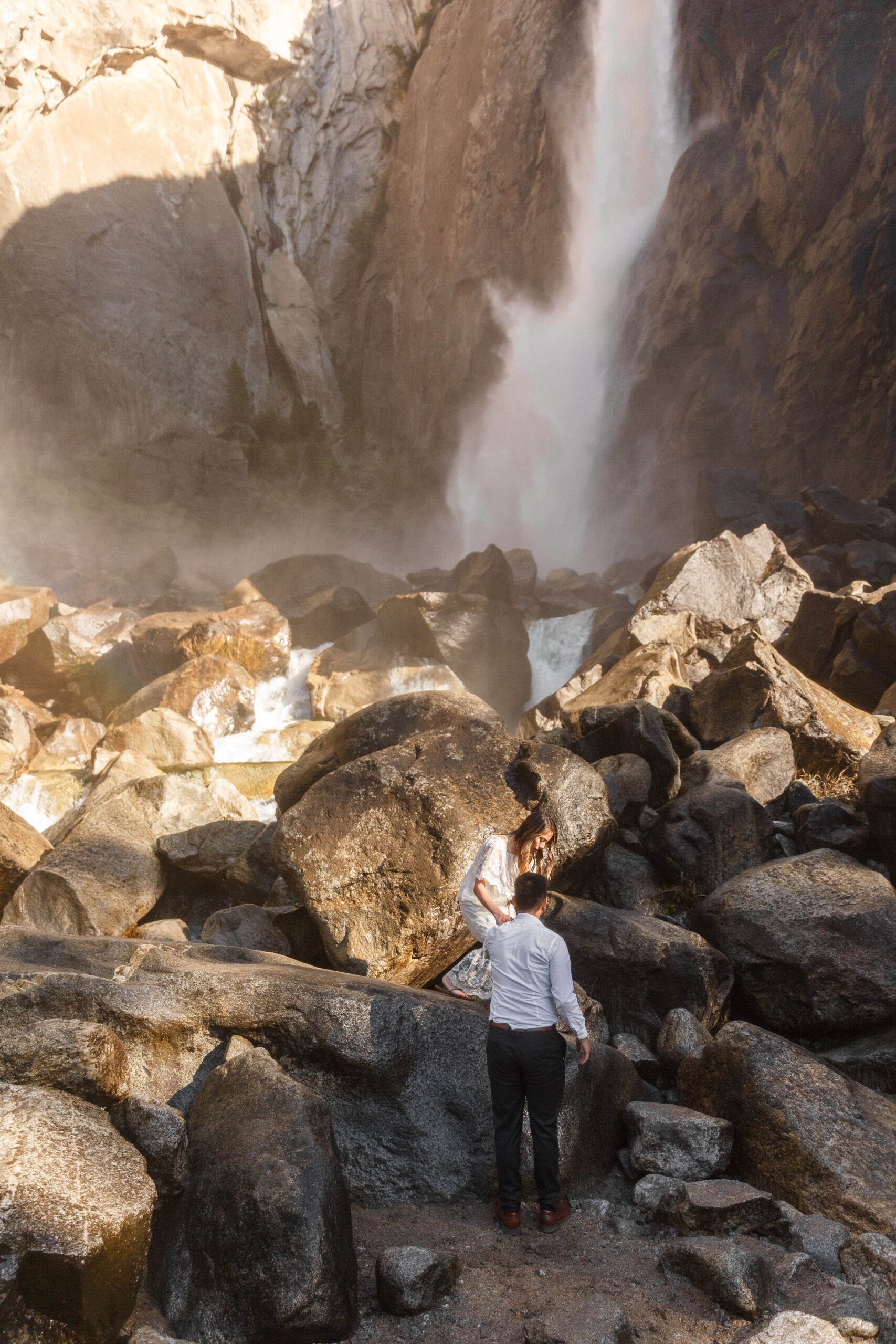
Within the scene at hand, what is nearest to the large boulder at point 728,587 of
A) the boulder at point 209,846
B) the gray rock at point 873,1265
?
the boulder at point 209,846

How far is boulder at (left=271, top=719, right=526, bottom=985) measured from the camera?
6.19 metres

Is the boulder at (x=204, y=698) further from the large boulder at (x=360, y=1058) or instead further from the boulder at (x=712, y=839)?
the large boulder at (x=360, y=1058)

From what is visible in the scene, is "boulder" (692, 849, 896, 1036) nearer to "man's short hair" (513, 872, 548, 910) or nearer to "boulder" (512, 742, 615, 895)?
"boulder" (512, 742, 615, 895)

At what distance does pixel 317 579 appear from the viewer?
2345 centimetres

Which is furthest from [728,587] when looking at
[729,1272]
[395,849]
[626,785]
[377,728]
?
[729,1272]

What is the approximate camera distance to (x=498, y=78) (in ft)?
110

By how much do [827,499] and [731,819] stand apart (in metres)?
15.1

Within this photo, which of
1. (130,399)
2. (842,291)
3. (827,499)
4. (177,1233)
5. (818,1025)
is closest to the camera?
(177,1233)

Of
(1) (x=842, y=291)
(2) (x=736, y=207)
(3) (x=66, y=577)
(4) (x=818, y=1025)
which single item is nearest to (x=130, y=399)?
(3) (x=66, y=577)

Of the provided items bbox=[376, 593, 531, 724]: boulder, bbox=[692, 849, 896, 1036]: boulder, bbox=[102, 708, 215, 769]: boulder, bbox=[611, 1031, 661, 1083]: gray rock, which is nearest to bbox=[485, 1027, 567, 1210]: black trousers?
bbox=[611, 1031, 661, 1083]: gray rock

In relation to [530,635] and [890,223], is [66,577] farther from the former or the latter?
[890,223]

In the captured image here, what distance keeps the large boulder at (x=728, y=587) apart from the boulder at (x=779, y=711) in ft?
12.5

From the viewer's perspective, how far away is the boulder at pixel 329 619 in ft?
68.2

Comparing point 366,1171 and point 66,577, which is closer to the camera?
point 366,1171
